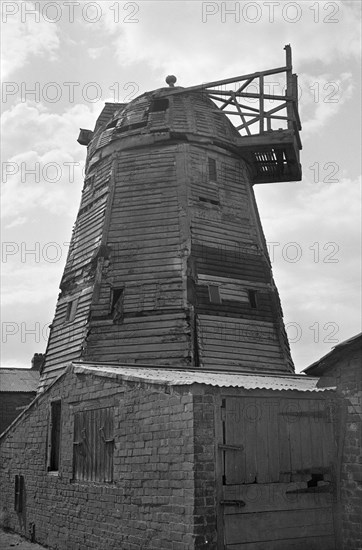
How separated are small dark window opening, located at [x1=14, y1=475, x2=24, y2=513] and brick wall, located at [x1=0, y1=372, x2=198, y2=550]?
365mm

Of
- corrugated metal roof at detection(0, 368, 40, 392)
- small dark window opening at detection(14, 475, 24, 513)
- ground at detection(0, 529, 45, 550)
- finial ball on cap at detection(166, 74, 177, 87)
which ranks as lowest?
ground at detection(0, 529, 45, 550)

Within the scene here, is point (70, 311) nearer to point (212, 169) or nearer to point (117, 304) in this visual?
point (117, 304)

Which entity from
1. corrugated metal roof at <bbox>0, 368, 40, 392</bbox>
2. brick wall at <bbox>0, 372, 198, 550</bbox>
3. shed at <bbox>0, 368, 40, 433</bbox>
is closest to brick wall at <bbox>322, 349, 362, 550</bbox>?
brick wall at <bbox>0, 372, 198, 550</bbox>

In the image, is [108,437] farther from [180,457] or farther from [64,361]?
[64,361]

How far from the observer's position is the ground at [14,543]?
1266 centimetres

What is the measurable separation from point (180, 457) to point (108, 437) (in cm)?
239

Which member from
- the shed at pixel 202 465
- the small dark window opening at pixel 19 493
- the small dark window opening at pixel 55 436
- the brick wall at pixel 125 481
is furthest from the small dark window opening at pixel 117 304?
the small dark window opening at pixel 19 493

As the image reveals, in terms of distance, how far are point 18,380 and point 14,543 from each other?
22.3 metres

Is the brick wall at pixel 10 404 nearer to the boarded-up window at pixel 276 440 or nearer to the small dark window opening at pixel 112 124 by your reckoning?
the small dark window opening at pixel 112 124

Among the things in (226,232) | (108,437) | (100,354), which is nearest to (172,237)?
(226,232)

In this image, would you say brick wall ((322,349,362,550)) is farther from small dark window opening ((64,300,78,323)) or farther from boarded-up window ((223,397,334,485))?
small dark window opening ((64,300,78,323))

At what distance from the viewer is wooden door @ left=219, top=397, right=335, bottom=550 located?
28.3 feet

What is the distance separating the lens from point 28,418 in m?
14.7

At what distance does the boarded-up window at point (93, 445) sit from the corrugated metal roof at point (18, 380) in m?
22.7
